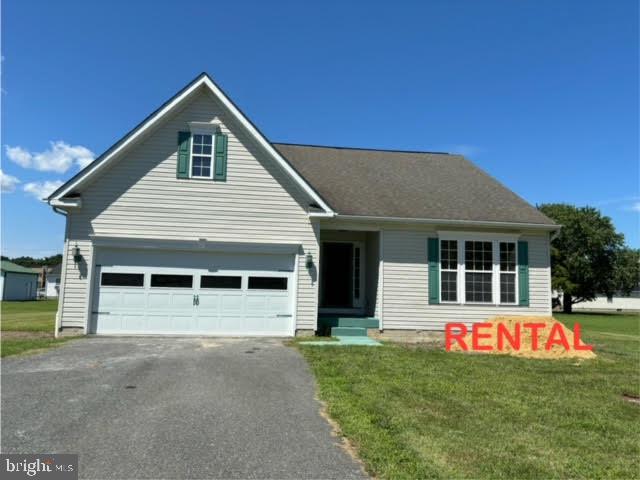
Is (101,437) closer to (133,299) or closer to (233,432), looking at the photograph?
(233,432)

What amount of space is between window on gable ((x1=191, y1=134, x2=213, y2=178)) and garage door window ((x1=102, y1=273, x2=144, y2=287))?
3.22 m

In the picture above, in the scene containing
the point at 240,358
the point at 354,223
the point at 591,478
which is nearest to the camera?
the point at 591,478

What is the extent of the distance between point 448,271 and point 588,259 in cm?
4105

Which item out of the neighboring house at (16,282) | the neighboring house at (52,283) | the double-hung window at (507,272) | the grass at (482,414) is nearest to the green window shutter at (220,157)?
the grass at (482,414)

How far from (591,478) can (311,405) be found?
3333 mm

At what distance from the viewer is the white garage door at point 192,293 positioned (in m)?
12.5

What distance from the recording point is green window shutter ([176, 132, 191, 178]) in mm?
12828

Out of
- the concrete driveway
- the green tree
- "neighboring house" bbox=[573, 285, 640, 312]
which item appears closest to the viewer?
the concrete driveway

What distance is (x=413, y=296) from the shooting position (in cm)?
1371

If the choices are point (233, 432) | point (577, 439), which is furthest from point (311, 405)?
point (577, 439)

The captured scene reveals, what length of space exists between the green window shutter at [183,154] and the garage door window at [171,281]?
280cm

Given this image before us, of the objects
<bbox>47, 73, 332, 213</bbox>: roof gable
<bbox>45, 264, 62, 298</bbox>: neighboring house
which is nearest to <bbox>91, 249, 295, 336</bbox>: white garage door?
<bbox>47, 73, 332, 213</bbox>: roof gable

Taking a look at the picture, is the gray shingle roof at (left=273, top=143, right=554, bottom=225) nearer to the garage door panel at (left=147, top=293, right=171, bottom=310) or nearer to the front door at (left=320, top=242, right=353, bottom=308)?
the front door at (left=320, top=242, right=353, bottom=308)

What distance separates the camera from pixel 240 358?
31.5 feet
